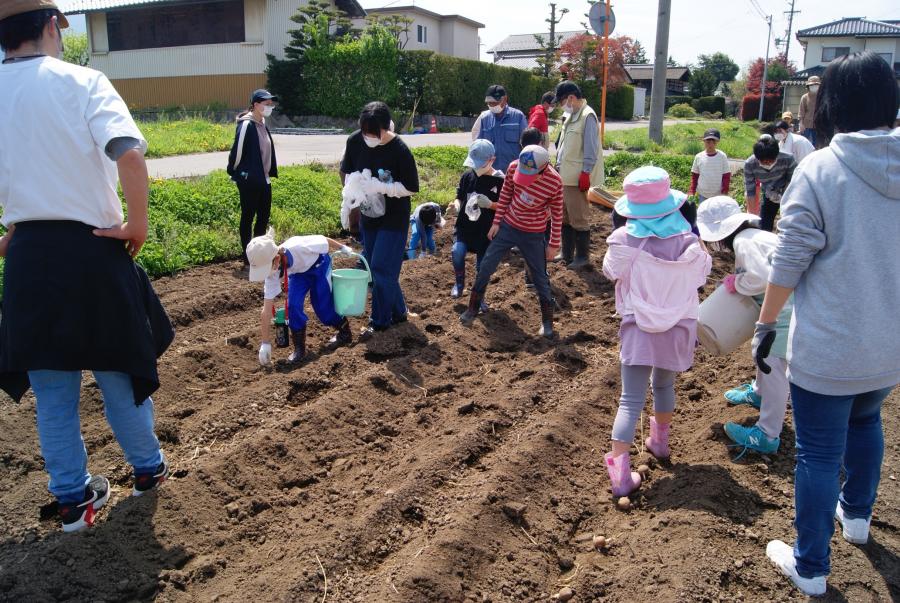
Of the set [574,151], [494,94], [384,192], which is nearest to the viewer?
[384,192]

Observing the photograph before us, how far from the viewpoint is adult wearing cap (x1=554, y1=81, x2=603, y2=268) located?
7922mm

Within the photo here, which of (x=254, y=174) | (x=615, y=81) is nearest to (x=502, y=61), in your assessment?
(x=615, y=81)

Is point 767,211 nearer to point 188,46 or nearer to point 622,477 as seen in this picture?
point 622,477

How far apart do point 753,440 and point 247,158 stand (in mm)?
5908

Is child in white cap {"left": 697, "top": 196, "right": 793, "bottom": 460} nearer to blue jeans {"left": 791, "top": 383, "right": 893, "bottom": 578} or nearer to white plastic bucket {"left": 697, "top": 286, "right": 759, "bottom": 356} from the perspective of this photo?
white plastic bucket {"left": 697, "top": 286, "right": 759, "bottom": 356}

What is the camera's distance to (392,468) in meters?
4.03

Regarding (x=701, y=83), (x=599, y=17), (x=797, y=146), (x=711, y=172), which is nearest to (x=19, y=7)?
(x=711, y=172)

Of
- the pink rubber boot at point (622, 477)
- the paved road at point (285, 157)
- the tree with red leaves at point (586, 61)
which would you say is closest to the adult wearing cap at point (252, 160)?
the paved road at point (285, 157)

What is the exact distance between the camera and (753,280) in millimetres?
3646

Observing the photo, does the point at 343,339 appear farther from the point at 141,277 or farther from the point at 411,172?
the point at 141,277

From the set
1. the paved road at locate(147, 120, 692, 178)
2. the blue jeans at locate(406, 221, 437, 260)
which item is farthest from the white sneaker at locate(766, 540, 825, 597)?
the paved road at locate(147, 120, 692, 178)

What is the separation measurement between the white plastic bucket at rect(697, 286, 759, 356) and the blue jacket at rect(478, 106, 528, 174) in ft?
15.9

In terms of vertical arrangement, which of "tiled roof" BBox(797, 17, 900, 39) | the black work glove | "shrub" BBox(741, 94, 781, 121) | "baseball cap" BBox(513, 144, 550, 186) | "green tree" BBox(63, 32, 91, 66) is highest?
"tiled roof" BBox(797, 17, 900, 39)

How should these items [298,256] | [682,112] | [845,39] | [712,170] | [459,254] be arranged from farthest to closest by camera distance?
[845,39], [682,112], [712,170], [459,254], [298,256]
